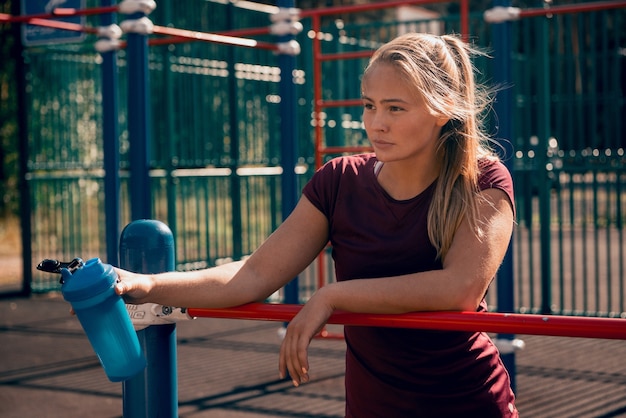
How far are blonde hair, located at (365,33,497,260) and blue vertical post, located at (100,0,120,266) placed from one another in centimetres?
319

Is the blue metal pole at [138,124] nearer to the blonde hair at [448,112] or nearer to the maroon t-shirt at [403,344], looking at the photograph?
the maroon t-shirt at [403,344]

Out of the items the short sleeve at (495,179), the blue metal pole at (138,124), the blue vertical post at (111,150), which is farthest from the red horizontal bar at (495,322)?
the blue vertical post at (111,150)

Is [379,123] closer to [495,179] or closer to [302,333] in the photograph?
[495,179]

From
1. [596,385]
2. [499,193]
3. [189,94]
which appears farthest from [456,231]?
[189,94]

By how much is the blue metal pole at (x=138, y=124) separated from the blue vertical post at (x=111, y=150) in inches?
26.9

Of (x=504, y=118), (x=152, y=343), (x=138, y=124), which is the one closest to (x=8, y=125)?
(x=138, y=124)

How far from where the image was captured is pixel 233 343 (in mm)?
6133

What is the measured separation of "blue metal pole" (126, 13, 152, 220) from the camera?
13.2ft

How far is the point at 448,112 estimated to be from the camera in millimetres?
1749

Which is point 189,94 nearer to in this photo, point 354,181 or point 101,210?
point 101,210

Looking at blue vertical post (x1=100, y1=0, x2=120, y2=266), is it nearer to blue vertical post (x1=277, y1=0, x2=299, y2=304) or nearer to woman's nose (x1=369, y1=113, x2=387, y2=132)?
blue vertical post (x1=277, y1=0, x2=299, y2=304)

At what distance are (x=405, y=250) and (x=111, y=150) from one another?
10.7 ft

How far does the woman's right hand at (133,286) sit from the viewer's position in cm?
163

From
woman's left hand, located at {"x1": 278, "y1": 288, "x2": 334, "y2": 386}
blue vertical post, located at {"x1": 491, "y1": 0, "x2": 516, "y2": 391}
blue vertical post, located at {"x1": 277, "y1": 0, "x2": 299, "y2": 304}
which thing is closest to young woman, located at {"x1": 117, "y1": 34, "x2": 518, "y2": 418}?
woman's left hand, located at {"x1": 278, "y1": 288, "x2": 334, "y2": 386}
